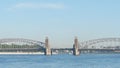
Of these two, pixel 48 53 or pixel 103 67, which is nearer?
pixel 103 67

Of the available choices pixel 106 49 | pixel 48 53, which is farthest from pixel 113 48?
pixel 48 53

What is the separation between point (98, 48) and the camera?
627ft

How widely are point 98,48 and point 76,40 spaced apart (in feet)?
34.9

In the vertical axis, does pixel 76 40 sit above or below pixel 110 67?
above

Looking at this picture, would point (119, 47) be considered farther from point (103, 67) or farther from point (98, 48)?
point (103, 67)

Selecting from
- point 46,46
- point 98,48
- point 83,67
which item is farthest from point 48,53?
point 83,67

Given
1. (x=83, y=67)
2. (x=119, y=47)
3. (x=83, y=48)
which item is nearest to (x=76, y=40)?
(x=83, y=48)

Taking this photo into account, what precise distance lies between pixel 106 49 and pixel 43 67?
118 metres

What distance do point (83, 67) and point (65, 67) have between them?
2.97 metres

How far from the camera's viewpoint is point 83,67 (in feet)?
232

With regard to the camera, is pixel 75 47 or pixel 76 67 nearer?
pixel 76 67

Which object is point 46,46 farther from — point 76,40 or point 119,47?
point 119,47

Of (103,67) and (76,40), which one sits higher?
(76,40)

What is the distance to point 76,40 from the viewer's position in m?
197
